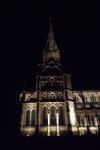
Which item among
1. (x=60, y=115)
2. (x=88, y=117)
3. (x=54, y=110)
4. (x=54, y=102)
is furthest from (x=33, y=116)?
(x=88, y=117)

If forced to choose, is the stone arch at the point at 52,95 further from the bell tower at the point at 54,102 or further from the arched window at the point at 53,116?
the arched window at the point at 53,116

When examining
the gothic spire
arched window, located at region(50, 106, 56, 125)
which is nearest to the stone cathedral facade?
arched window, located at region(50, 106, 56, 125)

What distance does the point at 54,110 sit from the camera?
38.9m

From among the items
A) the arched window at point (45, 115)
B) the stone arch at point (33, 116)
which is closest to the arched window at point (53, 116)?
the arched window at point (45, 115)

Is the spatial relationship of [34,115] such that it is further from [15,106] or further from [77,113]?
[77,113]

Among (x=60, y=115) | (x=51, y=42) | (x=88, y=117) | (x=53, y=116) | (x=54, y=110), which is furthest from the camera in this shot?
(x=51, y=42)

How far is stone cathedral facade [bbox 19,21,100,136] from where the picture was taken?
36781 millimetres

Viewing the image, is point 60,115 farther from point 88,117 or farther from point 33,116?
point 88,117

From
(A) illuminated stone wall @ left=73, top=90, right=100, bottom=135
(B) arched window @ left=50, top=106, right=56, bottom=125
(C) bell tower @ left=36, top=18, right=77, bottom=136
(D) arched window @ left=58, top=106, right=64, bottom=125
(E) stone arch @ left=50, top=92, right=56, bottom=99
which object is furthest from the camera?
(E) stone arch @ left=50, top=92, right=56, bottom=99

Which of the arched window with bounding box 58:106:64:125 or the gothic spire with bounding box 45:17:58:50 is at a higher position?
the gothic spire with bounding box 45:17:58:50

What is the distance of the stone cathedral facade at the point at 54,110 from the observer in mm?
36781

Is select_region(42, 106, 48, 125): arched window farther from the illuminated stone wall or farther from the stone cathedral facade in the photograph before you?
the illuminated stone wall

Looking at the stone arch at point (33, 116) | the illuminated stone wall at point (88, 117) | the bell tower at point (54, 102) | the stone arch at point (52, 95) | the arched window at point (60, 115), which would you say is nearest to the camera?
the bell tower at point (54, 102)

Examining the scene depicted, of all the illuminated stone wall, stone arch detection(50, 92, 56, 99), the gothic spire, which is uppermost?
the gothic spire
